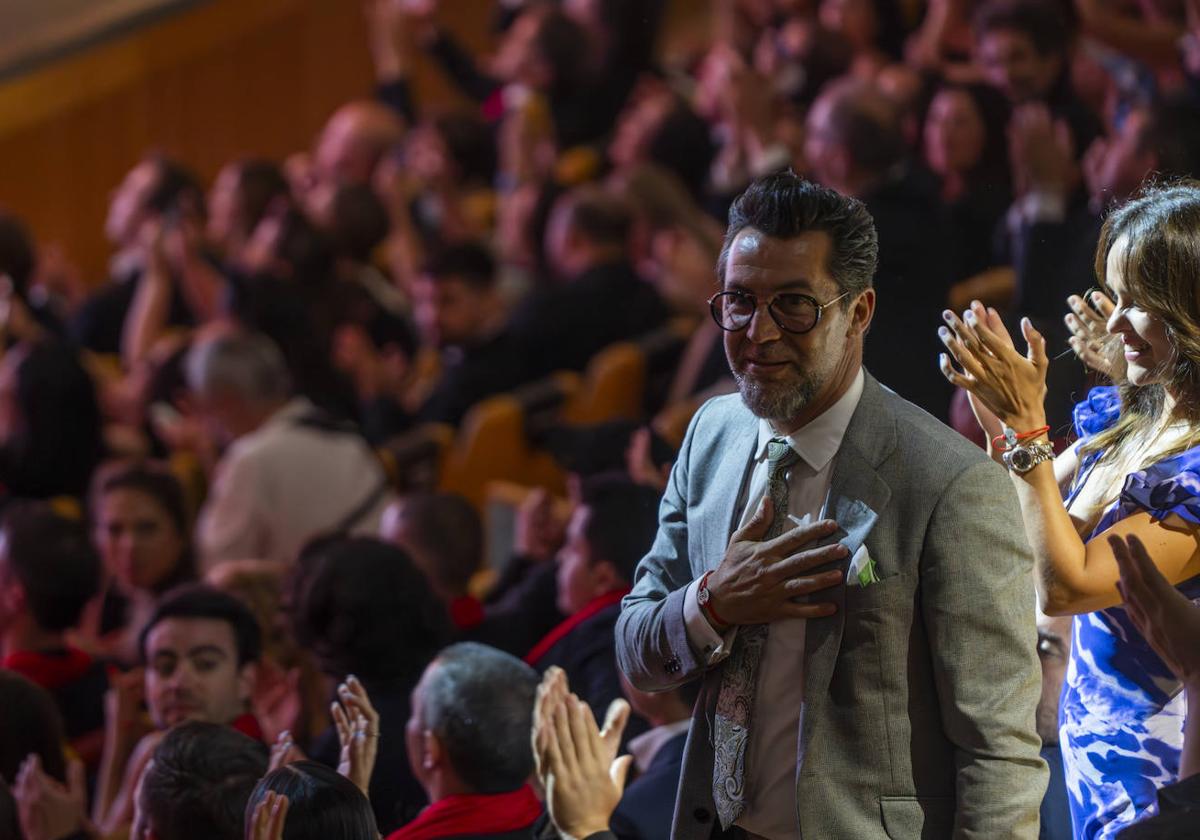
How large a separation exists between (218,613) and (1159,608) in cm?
184

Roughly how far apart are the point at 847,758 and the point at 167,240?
463cm

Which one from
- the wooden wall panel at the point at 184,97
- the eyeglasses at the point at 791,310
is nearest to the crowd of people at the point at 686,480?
the eyeglasses at the point at 791,310

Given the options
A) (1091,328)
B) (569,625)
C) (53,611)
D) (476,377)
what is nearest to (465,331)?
(476,377)

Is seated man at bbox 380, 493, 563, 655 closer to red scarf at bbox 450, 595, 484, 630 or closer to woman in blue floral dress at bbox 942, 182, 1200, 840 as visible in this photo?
red scarf at bbox 450, 595, 484, 630

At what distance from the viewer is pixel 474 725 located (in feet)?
8.05

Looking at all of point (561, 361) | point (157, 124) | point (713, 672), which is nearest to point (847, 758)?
point (713, 672)

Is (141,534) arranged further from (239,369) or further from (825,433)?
(825,433)

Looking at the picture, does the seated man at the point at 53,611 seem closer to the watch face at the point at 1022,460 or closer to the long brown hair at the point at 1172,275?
the watch face at the point at 1022,460

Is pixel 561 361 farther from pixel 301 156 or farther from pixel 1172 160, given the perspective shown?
pixel 301 156

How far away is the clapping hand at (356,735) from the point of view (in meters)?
2.43

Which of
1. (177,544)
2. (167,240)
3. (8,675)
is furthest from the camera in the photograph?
(167,240)

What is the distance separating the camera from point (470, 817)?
2418mm

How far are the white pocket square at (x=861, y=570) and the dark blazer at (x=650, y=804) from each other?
729 mm

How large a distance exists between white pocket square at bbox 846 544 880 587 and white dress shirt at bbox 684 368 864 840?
81 mm
